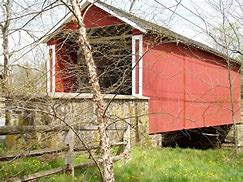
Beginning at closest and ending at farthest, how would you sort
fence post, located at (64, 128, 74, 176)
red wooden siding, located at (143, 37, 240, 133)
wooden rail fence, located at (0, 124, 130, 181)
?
wooden rail fence, located at (0, 124, 130, 181) → fence post, located at (64, 128, 74, 176) → red wooden siding, located at (143, 37, 240, 133)

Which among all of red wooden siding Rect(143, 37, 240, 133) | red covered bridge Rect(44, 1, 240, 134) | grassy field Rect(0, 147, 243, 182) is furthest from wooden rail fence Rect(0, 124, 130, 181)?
red wooden siding Rect(143, 37, 240, 133)

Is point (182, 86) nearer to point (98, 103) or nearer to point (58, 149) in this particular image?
point (58, 149)

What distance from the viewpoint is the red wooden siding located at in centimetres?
1475

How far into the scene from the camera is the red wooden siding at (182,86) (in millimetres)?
14750

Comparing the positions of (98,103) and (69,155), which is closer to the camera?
(98,103)

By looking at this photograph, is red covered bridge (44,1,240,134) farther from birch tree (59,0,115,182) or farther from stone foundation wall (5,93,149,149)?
birch tree (59,0,115,182)

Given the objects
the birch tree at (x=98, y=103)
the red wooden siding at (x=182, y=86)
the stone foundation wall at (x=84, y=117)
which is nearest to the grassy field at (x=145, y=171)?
the stone foundation wall at (x=84, y=117)

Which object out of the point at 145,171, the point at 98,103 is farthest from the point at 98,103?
the point at 145,171

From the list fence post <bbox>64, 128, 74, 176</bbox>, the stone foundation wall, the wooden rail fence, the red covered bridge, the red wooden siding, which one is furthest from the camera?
the red wooden siding

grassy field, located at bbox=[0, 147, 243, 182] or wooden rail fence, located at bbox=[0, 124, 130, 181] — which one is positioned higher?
wooden rail fence, located at bbox=[0, 124, 130, 181]

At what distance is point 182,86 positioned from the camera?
16.9m

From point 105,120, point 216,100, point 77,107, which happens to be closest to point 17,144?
point 77,107

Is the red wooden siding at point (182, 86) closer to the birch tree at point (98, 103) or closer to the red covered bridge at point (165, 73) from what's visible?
the red covered bridge at point (165, 73)

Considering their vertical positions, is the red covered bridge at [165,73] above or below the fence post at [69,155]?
above
